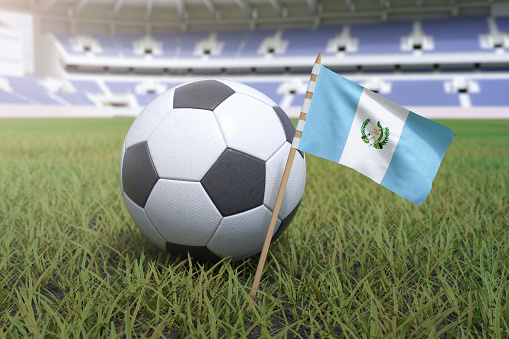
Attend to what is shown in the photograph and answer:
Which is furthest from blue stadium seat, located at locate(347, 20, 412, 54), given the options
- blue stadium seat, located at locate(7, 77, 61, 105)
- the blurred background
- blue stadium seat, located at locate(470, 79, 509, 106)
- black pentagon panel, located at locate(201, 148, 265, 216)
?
black pentagon panel, located at locate(201, 148, 265, 216)

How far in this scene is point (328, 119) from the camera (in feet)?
4.65

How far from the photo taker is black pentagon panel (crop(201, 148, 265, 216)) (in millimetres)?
1534

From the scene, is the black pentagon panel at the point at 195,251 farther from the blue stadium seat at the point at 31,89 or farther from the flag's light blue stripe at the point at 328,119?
the blue stadium seat at the point at 31,89

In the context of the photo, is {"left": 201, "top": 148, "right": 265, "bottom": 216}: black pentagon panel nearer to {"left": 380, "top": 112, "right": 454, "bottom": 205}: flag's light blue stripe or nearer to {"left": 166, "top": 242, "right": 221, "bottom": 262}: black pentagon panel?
{"left": 166, "top": 242, "right": 221, "bottom": 262}: black pentagon panel

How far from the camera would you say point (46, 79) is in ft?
86.2

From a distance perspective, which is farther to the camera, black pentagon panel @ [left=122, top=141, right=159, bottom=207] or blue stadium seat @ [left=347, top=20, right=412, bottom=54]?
blue stadium seat @ [left=347, top=20, right=412, bottom=54]

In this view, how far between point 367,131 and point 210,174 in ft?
2.10

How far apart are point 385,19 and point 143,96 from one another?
1866 cm

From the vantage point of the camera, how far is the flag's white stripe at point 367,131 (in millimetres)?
1391

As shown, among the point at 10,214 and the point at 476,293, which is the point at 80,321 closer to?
the point at 476,293

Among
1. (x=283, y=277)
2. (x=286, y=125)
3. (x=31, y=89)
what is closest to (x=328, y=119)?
(x=286, y=125)

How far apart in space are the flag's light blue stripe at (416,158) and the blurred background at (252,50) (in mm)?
22333

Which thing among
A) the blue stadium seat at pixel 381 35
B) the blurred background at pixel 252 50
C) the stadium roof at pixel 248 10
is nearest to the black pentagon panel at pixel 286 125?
the blurred background at pixel 252 50

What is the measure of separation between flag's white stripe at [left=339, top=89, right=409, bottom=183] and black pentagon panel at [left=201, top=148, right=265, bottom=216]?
1.21 ft
